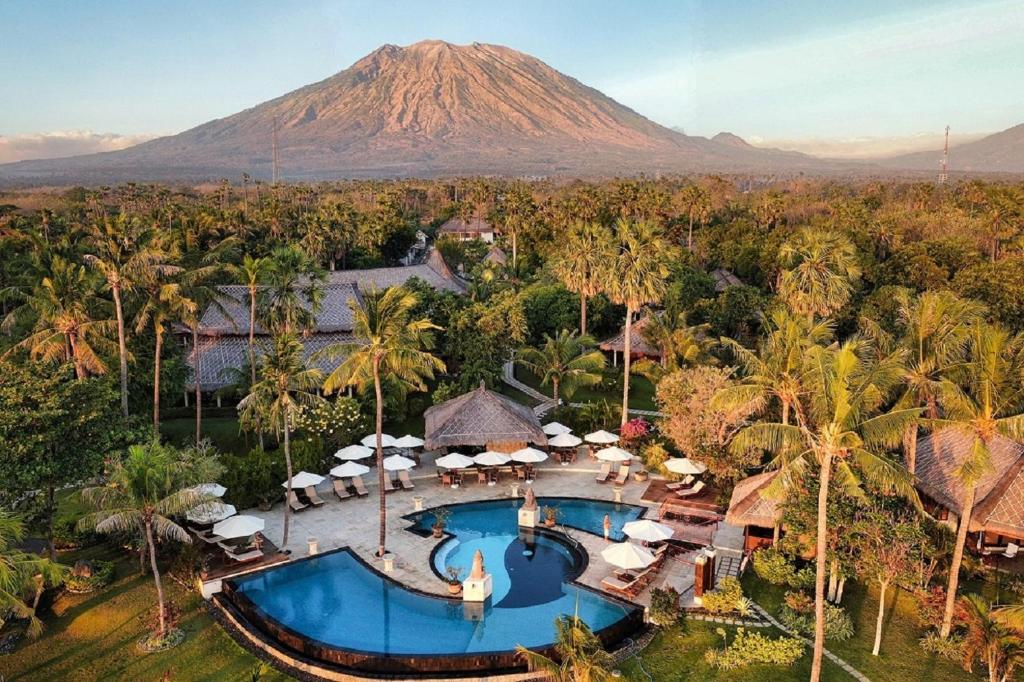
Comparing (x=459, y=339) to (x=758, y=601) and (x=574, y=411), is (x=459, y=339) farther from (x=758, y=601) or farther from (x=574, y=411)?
(x=758, y=601)

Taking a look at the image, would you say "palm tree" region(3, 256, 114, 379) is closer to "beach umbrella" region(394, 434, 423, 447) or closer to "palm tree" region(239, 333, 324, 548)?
"palm tree" region(239, 333, 324, 548)

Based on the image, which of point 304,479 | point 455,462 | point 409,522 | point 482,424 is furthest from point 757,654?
point 304,479

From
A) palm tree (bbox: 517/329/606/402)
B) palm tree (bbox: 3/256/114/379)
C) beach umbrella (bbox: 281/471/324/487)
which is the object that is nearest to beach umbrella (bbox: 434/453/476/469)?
beach umbrella (bbox: 281/471/324/487)

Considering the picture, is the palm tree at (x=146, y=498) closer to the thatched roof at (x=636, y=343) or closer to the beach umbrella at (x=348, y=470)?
the beach umbrella at (x=348, y=470)

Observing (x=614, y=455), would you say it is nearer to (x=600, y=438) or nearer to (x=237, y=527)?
(x=600, y=438)

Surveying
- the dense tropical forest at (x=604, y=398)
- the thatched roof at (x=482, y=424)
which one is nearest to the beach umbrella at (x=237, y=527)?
the dense tropical forest at (x=604, y=398)

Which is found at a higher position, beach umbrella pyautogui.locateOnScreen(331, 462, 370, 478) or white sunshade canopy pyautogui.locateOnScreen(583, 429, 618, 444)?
white sunshade canopy pyautogui.locateOnScreen(583, 429, 618, 444)

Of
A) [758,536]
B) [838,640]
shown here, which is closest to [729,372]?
[758,536]
